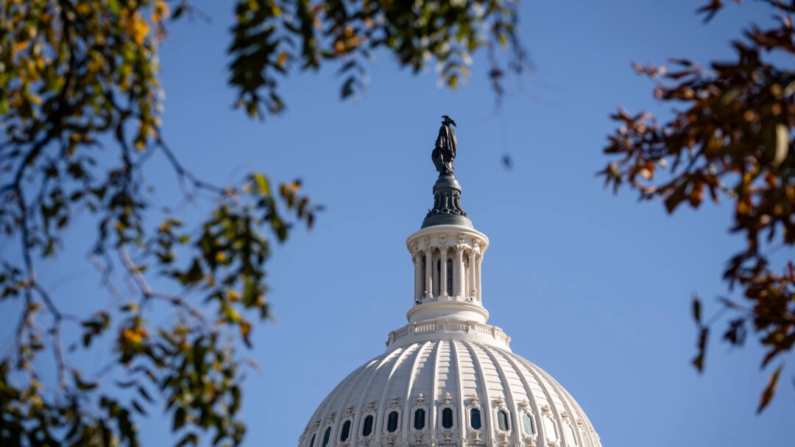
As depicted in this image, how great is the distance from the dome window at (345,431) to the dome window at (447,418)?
837 centimetres

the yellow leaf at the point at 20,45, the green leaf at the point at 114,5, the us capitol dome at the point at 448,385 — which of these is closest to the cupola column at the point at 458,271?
the us capitol dome at the point at 448,385

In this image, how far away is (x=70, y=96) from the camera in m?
19.5

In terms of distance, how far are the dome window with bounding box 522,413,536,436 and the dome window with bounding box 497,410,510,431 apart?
1542 millimetres

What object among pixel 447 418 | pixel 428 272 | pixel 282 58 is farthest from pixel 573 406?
pixel 282 58

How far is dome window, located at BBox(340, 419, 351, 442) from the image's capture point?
400ft

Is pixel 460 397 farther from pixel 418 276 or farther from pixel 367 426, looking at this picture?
pixel 418 276

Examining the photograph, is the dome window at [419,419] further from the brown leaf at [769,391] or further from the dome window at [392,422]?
the brown leaf at [769,391]

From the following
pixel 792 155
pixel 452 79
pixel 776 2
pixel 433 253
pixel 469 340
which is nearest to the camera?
pixel 792 155

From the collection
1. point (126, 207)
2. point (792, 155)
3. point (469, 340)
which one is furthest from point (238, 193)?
point (469, 340)

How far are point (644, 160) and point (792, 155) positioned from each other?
3169 mm

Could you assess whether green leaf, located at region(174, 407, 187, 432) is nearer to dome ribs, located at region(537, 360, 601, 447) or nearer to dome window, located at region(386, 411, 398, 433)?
dome window, located at region(386, 411, 398, 433)

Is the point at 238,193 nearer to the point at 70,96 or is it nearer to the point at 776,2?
the point at 70,96

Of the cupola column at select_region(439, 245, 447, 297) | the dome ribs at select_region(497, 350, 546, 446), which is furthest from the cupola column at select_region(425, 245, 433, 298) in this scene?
the dome ribs at select_region(497, 350, 546, 446)

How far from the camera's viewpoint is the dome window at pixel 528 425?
121 metres
